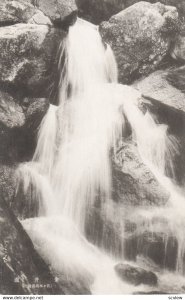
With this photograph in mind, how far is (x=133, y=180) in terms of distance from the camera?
2787 mm

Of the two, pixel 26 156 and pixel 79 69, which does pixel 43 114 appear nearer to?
pixel 26 156

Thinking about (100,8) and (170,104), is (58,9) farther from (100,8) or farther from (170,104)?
(170,104)

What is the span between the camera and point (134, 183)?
9.15ft

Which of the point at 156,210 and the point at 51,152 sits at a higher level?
the point at 51,152

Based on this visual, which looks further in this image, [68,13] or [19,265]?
[68,13]

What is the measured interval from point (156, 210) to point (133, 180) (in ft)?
0.73

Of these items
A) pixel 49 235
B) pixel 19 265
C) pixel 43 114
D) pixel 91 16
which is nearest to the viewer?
pixel 19 265

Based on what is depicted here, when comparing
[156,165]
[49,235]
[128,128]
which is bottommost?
[49,235]

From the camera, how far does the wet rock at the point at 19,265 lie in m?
2.19

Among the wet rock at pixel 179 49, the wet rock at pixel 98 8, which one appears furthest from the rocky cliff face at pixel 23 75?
the wet rock at pixel 179 49

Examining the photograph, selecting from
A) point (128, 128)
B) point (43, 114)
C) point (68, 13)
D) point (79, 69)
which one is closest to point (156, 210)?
point (128, 128)

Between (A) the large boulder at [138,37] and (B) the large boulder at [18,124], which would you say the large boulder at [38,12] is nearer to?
(A) the large boulder at [138,37]

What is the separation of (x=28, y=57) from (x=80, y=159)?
2.53 ft

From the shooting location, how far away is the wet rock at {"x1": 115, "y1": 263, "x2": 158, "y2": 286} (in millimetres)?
2575
